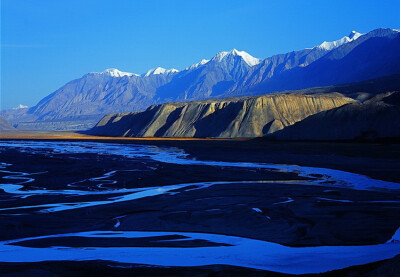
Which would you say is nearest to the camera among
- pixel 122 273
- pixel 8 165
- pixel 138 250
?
pixel 122 273

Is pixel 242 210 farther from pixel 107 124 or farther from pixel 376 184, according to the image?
pixel 107 124

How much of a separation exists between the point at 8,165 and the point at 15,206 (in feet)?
73.4

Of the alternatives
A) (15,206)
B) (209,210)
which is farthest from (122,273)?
(15,206)

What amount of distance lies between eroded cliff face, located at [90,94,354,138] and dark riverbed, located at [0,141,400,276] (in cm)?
5791

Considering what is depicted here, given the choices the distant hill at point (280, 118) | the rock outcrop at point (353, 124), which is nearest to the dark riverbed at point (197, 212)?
the rock outcrop at point (353, 124)

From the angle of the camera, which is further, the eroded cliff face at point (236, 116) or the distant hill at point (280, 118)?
the eroded cliff face at point (236, 116)

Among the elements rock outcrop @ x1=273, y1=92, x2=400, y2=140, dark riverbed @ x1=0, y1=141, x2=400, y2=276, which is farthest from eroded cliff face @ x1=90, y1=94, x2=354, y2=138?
dark riverbed @ x1=0, y1=141, x2=400, y2=276

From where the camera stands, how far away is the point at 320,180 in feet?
92.9

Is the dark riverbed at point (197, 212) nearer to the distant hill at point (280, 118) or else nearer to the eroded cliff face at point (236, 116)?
the distant hill at point (280, 118)

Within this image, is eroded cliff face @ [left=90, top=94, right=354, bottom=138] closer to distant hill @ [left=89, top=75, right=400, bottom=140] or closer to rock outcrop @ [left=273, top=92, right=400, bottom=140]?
distant hill @ [left=89, top=75, right=400, bottom=140]

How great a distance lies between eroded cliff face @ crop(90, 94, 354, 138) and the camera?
304 feet

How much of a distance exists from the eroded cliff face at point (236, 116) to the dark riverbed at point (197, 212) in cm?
5791

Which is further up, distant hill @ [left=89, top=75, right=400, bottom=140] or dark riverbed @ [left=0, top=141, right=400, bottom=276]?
distant hill @ [left=89, top=75, right=400, bottom=140]

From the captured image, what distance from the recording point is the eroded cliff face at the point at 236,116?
92.6 m
